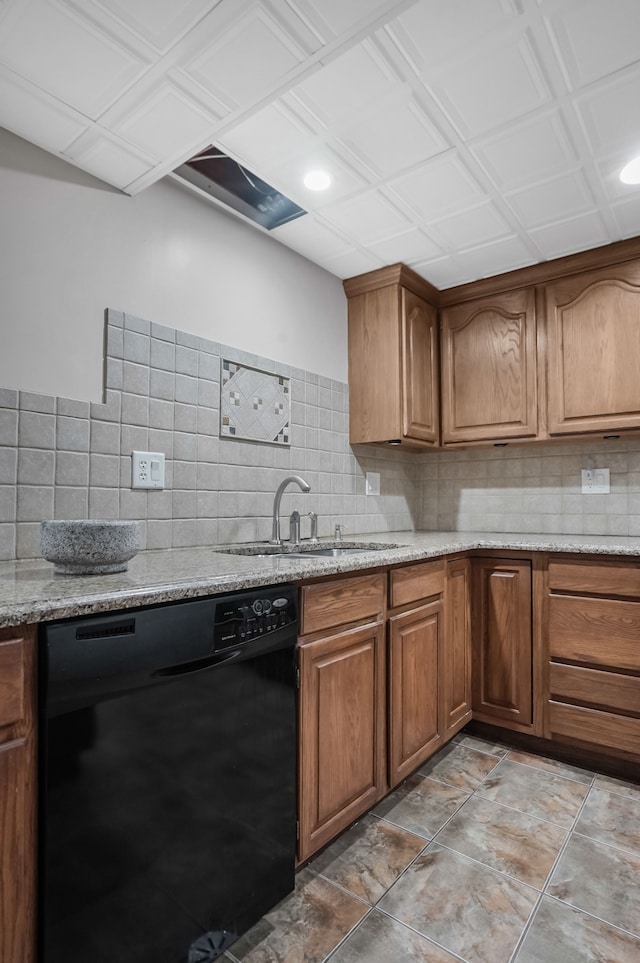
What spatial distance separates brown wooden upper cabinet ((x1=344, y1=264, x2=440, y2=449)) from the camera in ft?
8.44

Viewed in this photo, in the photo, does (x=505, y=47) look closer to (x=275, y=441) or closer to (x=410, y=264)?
(x=410, y=264)

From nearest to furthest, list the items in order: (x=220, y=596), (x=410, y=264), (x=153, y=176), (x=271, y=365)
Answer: (x=220, y=596) → (x=153, y=176) → (x=271, y=365) → (x=410, y=264)

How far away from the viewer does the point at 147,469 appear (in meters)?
1.75

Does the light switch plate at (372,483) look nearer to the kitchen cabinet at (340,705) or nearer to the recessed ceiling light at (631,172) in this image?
the kitchen cabinet at (340,705)

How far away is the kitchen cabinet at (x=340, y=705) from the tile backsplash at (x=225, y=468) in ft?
2.10

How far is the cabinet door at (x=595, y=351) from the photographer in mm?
2324

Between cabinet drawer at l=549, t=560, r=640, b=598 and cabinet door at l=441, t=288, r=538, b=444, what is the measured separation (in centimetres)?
74

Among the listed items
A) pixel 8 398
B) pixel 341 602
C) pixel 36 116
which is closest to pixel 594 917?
pixel 341 602

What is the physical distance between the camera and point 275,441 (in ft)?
7.36

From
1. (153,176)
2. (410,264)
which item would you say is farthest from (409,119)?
(410,264)

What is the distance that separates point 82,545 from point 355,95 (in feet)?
4.58

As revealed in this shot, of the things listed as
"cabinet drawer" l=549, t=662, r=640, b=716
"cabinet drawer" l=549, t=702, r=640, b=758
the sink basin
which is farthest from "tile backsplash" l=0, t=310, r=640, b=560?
"cabinet drawer" l=549, t=702, r=640, b=758

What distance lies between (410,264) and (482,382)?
0.71 meters

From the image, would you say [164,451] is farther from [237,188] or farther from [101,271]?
[237,188]
